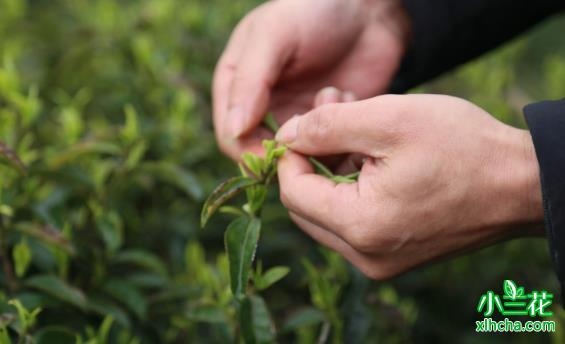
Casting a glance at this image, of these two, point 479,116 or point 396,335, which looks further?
point 396,335

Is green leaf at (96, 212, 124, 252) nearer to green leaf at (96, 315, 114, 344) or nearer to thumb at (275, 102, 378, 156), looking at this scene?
green leaf at (96, 315, 114, 344)

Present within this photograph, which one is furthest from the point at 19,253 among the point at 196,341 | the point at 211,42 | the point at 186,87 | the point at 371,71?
the point at 211,42

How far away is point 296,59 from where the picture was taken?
1410 millimetres

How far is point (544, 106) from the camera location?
103cm

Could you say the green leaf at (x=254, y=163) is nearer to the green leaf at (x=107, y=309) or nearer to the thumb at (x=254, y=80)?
the thumb at (x=254, y=80)

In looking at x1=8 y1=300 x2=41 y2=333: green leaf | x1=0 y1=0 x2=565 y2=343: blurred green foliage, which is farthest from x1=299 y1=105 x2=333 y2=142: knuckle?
x1=8 y1=300 x2=41 y2=333: green leaf

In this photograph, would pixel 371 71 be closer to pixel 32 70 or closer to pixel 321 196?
pixel 321 196

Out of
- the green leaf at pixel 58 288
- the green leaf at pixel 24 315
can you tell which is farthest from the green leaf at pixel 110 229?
the green leaf at pixel 24 315

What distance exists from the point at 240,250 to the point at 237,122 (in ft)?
1.06

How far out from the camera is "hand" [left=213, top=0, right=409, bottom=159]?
128 centimetres

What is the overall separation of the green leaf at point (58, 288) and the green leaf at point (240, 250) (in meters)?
0.30

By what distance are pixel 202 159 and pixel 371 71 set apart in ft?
1.53

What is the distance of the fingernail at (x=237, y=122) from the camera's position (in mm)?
1242

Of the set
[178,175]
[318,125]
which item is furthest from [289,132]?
[178,175]
